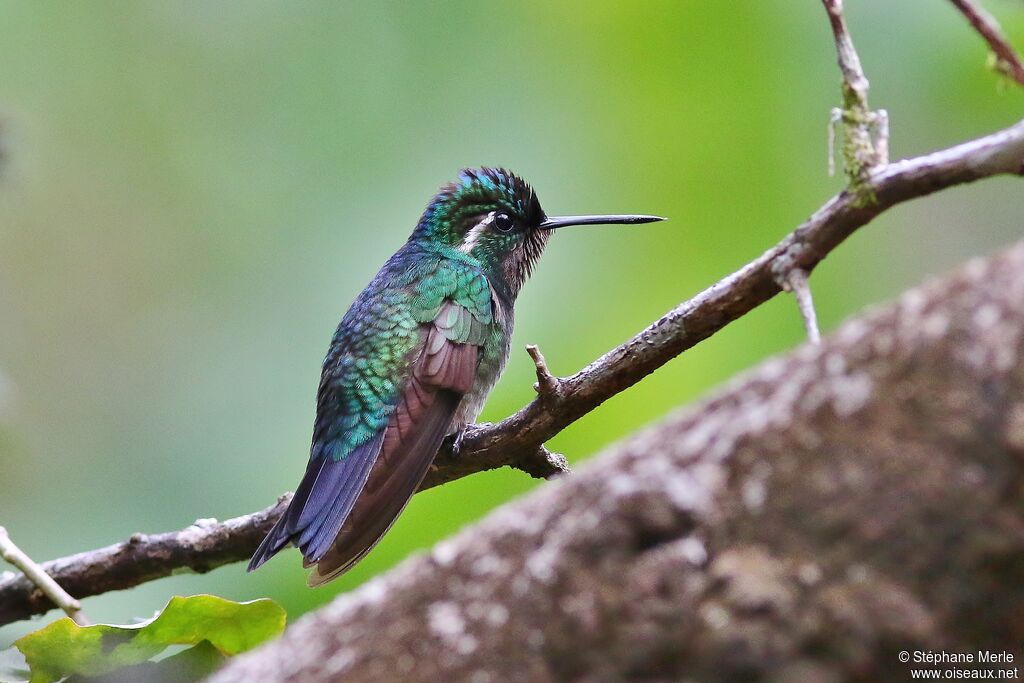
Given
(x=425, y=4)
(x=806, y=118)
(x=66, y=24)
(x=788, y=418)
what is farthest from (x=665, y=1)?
(x=66, y=24)

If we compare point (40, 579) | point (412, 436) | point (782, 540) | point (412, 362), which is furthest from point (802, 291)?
point (412, 362)

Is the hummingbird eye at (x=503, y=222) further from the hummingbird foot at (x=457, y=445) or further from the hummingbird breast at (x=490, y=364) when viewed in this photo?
the hummingbird foot at (x=457, y=445)

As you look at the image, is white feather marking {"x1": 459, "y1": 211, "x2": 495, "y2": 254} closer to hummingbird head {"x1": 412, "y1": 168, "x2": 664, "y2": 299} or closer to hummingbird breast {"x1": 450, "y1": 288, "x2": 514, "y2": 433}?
hummingbird head {"x1": 412, "y1": 168, "x2": 664, "y2": 299}

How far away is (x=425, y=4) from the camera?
24.1ft

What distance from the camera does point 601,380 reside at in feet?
8.04

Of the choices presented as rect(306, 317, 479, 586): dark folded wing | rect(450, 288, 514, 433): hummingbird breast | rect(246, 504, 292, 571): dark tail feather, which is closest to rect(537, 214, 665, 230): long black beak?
rect(450, 288, 514, 433): hummingbird breast

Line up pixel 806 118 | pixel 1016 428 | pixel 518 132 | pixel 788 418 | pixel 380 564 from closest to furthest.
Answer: pixel 1016 428 < pixel 788 418 < pixel 380 564 < pixel 806 118 < pixel 518 132

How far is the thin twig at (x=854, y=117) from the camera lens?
1.85 meters

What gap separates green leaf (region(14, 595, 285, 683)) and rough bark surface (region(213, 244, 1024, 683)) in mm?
931

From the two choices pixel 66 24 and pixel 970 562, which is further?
pixel 66 24

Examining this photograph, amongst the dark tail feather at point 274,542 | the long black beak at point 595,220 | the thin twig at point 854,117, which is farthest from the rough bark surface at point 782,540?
the long black beak at point 595,220

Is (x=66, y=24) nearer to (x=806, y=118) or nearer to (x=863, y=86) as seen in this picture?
(x=806, y=118)

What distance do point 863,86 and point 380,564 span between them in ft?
8.50

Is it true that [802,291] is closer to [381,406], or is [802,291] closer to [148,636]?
[148,636]
